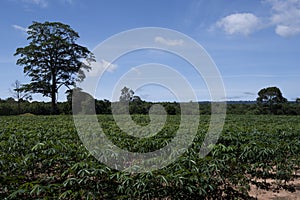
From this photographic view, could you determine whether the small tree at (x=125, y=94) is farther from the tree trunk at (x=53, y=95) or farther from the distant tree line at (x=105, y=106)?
the tree trunk at (x=53, y=95)

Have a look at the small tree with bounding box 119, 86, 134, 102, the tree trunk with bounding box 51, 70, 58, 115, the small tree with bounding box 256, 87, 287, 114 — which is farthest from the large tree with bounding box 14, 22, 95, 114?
the small tree with bounding box 256, 87, 287, 114

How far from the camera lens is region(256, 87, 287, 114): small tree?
136ft

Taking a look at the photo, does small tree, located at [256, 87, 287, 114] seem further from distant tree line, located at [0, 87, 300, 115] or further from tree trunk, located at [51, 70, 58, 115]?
tree trunk, located at [51, 70, 58, 115]

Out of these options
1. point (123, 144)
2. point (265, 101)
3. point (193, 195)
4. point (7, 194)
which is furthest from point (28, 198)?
point (265, 101)

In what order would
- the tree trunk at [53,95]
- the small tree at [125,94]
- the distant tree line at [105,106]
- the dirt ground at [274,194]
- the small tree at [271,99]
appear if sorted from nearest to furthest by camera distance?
1. the dirt ground at [274,194]
2. the small tree at [125,94]
3. the distant tree line at [105,106]
4. the tree trunk at [53,95]
5. the small tree at [271,99]

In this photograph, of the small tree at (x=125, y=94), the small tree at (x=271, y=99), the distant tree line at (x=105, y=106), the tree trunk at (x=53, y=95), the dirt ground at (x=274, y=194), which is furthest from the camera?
the small tree at (x=271, y=99)

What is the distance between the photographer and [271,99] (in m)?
42.2

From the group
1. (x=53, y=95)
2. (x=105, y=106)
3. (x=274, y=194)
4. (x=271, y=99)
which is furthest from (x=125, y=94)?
(x=271, y=99)

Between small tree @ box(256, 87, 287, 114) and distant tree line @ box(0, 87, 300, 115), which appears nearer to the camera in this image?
distant tree line @ box(0, 87, 300, 115)

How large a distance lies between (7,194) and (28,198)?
0.27 meters

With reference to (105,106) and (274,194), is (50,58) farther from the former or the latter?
(274,194)

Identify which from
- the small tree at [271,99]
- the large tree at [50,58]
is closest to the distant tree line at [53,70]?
the large tree at [50,58]

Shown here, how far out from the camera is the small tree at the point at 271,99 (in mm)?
41594

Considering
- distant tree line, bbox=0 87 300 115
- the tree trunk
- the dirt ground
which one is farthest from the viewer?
the tree trunk
